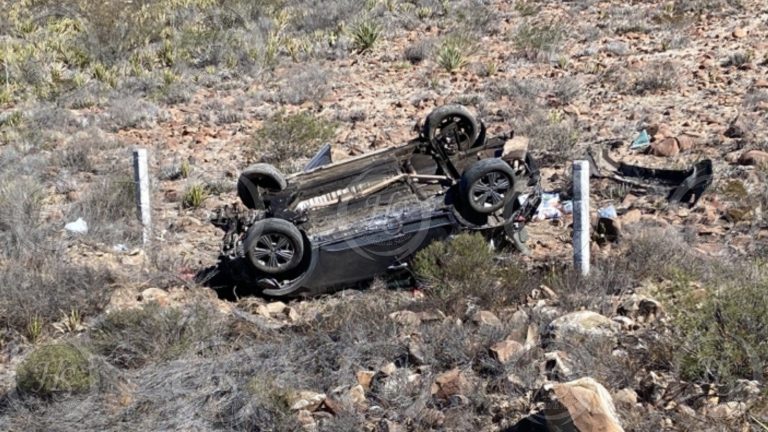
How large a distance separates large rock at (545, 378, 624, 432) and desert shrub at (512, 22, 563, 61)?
40.6 feet

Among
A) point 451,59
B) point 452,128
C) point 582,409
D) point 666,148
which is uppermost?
point 451,59

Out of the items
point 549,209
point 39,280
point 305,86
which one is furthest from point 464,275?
point 305,86

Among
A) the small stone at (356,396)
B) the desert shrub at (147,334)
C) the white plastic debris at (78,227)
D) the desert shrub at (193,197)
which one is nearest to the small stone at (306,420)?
the small stone at (356,396)

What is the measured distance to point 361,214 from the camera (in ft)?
27.6

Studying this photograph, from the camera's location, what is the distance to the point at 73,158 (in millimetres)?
13344

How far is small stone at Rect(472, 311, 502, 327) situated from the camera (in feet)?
20.8

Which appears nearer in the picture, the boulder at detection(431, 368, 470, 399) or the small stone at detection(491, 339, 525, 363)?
the boulder at detection(431, 368, 470, 399)

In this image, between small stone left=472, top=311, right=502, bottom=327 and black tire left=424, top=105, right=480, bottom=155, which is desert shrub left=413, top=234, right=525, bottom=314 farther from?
black tire left=424, top=105, right=480, bottom=155

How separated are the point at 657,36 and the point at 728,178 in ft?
24.5

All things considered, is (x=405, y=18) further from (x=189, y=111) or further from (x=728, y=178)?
(x=728, y=178)

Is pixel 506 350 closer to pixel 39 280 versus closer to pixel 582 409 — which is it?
pixel 582 409

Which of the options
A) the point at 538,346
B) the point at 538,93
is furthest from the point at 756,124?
the point at 538,346

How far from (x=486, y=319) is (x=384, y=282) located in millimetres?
1701

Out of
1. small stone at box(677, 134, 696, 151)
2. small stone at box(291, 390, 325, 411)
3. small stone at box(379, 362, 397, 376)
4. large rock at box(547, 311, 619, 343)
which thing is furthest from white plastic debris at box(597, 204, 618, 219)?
small stone at box(291, 390, 325, 411)
